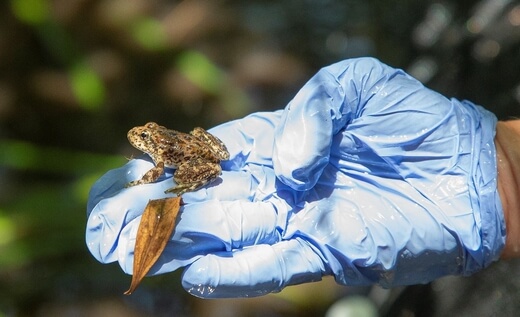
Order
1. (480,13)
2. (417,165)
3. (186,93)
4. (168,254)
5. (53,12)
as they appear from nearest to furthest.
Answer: (168,254)
(417,165)
(480,13)
(53,12)
(186,93)

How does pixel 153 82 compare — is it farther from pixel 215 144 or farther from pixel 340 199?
pixel 340 199

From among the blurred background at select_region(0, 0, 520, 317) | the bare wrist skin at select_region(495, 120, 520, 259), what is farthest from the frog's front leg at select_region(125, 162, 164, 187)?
the blurred background at select_region(0, 0, 520, 317)

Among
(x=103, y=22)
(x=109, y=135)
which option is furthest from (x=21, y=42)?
(x=109, y=135)

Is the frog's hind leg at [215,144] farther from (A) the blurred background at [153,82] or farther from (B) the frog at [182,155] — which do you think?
(A) the blurred background at [153,82]

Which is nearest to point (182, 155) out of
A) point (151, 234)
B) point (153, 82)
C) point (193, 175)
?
point (193, 175)

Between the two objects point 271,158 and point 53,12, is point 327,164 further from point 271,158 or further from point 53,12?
point 53,12

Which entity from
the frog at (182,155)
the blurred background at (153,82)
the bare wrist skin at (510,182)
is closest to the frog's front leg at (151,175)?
the frog at (182,155)

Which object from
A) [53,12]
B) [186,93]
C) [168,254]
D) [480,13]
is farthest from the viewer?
[186,93]
